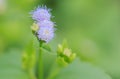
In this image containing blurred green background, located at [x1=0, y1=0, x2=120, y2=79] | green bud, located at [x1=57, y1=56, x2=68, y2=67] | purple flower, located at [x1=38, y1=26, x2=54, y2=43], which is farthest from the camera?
blurred green background, located at [x1=0, y1=0, x2=120, y2=79]

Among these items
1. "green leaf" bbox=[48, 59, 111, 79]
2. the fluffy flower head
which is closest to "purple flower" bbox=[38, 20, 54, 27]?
the fluffy flower head

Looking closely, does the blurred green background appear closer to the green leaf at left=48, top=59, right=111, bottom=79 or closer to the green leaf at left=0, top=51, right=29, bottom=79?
the green leaf at left=0, top=51, right=29, bottom=79

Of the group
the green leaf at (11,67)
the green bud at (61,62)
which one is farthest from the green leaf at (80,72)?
the green leaf at (11,67)

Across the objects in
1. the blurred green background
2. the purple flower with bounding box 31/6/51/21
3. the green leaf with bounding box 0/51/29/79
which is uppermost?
the blurred green background

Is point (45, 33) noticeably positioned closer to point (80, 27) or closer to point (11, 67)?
point (11, 67)

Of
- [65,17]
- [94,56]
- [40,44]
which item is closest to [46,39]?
[40,44]

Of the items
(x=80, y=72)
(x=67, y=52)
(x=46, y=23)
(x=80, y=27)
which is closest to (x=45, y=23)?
(x=46, y=23)
